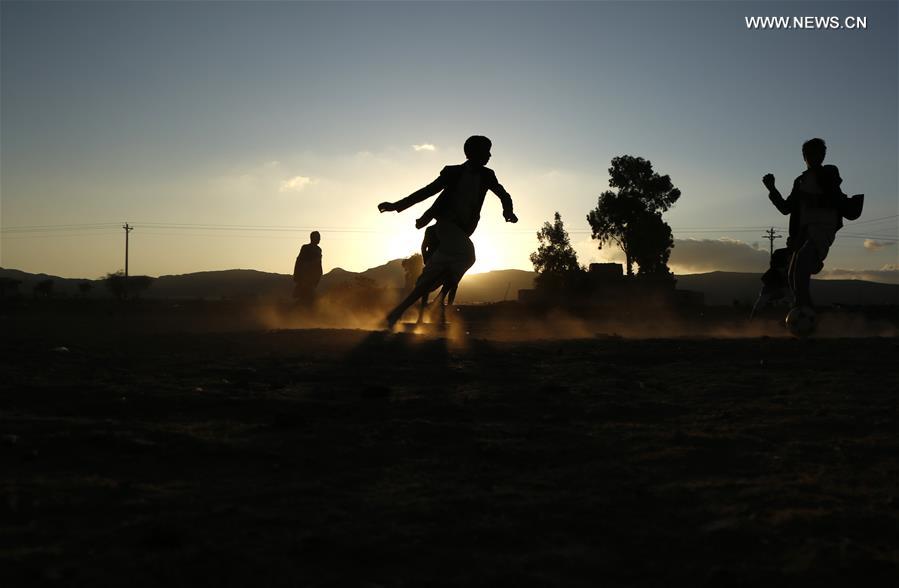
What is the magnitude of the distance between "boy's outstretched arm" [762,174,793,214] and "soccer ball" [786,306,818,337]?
117 cm

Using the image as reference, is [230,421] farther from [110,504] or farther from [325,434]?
[110,504]

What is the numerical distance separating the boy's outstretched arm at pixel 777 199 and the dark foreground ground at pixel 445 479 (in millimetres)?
3789

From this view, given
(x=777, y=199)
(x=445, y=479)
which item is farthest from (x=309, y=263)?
(x=445, y=479)

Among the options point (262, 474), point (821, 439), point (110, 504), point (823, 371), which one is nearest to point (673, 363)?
point (823, 371)

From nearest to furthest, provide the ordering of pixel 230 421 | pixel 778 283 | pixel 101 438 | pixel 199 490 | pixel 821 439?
1. pixel 199 490
2. pixel 101 438
3. pixel 821 439
4. pixel 230 421
5. pixel 778 283

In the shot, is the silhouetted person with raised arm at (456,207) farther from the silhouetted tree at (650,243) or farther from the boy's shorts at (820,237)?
the silhouetted tree at (650,243)

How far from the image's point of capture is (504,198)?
10359 mm

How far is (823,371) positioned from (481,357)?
118 inches

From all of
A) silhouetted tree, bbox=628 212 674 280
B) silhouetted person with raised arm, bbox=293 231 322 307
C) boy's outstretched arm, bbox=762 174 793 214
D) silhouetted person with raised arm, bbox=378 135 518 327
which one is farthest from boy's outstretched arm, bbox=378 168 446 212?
silhouetted tree, bbox=628 212 674 280

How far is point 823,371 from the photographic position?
6.72 metres

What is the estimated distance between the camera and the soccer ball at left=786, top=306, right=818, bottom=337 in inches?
380

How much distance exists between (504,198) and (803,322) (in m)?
3.72

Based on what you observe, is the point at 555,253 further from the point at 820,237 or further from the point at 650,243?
the point at 820,237

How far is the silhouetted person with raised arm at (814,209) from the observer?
9.73 meters
